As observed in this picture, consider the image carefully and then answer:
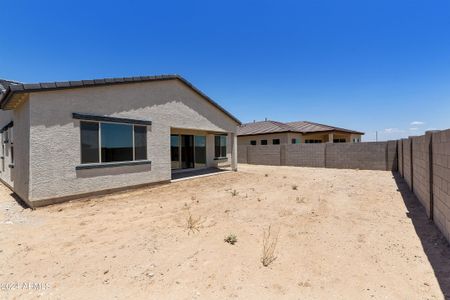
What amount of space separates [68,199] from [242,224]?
5.90m

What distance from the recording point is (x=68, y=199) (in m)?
7.51

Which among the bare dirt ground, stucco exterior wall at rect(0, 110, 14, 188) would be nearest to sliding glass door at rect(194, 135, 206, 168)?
the bare dirt ground

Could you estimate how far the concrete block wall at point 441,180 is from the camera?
4.29m

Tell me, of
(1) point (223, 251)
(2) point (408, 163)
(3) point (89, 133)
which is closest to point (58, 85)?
(3) point (89, 133)

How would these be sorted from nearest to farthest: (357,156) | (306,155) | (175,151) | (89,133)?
(89,133), (175,151), (357,156), (306,155)

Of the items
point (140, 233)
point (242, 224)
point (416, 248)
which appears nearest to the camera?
point (416, 248)

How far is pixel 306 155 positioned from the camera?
19.1m

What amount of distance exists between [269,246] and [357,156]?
1531 cm

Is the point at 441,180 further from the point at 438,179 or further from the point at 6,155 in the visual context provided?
the point at 6,155

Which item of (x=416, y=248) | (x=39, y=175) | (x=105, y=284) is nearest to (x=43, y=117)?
(x=39, y=175)

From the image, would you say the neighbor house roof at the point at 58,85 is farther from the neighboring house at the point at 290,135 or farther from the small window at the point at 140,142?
the neighboring house at the point at 290,135

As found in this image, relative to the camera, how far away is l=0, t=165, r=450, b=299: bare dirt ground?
10.1 feet

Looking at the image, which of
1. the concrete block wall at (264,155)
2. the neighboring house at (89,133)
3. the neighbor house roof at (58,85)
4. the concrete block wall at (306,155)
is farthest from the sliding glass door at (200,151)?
the concrete block wall at (306,155)

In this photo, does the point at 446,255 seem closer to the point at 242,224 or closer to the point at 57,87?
the point at 242,224
